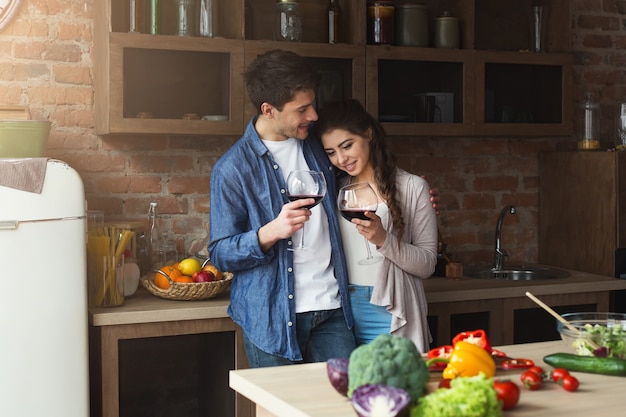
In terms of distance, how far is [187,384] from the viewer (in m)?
3.95

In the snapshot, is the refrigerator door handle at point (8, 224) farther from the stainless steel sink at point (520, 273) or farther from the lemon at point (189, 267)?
the stainless steel sink at point (520, 273)

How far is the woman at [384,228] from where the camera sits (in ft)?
9.82

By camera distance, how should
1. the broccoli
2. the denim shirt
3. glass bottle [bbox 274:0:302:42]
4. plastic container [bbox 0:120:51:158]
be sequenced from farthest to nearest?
glass bottle [bbox 274:0:302:42] → plastic container [bbox 0:120:51:158] → the denim shirt → the broccoli

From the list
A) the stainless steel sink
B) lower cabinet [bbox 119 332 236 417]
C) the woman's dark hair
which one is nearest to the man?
the woman's dark hair

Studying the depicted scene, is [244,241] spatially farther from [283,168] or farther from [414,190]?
[414,190]

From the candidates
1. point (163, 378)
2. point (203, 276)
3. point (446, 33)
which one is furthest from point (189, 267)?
point (446, 33)

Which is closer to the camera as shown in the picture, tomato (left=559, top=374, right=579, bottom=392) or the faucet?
tomato (left=559, top=374, right=579, bottom=392)

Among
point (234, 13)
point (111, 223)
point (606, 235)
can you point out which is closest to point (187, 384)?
point (111, 223)

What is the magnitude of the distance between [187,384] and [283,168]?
1395 millimetres

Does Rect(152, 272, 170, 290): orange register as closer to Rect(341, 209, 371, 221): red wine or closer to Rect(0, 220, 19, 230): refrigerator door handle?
Rect(0, 220, 19, 230): refrigerator door handle

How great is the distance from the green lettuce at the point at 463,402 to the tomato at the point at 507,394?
0.50 feet

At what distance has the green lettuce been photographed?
4.92ft

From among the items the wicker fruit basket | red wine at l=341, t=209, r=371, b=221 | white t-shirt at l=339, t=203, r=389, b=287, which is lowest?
the wicker fruit basket

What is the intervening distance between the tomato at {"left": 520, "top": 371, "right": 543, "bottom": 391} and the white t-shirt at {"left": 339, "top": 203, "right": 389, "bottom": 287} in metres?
1.16
